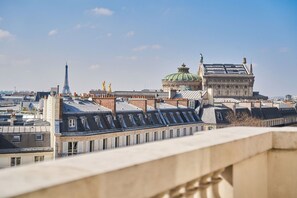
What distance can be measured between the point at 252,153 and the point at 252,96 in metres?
111

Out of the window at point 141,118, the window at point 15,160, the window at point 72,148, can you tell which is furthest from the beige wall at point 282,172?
the window at point 141,118

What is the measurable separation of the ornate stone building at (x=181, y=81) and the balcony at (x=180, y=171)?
99.9 metres

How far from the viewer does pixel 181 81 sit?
10594 cm

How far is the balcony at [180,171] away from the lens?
5.56 feet

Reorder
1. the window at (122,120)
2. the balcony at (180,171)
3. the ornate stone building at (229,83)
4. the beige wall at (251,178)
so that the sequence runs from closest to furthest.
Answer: the balcony at (180,171), the beige wall at (251,178), the window at (122,120), the ornate stone building at (229,83)

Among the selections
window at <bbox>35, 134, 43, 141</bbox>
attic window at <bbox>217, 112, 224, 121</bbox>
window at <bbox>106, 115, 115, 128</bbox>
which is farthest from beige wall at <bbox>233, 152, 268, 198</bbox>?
attic window at <bbox>217, 112, 224, 121</bbox>

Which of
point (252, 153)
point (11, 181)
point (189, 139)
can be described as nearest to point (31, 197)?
point (11, 181)

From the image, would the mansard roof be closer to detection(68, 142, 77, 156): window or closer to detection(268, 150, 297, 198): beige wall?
detection(68, 142, 77, 156): window

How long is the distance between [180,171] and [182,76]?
346 ft

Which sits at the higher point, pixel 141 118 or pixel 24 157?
pixel 141 118

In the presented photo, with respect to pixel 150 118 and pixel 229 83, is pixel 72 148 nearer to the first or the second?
pixel 150 118

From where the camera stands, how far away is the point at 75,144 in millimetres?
27359

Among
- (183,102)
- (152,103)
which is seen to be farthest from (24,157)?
(183,102)

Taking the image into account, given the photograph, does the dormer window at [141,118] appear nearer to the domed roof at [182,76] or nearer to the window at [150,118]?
the window at [150,118]
